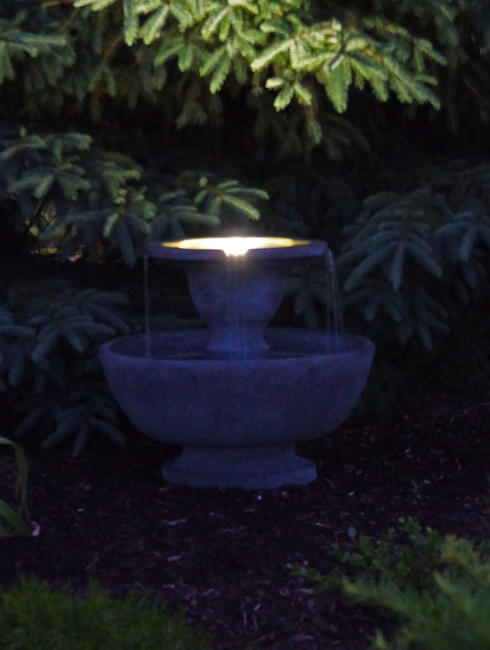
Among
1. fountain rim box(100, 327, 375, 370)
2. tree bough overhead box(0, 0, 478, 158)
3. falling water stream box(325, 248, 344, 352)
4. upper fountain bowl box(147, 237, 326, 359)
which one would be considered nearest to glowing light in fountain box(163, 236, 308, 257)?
upper fountain bowl box(147, 237, 326, 359)

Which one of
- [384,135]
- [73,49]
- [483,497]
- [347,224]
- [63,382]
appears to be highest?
[73,49]

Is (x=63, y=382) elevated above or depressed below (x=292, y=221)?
below

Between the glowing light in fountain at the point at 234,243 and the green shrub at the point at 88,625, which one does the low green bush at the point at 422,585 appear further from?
the glowing light in fountain at the point at 234,243

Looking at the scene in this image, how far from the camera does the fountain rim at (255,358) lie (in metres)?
4.68

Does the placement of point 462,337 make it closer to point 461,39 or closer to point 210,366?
point 461,39

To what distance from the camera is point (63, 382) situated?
5398 mm

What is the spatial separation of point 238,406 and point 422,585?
4.01 ft

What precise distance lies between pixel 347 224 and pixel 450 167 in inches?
27.4

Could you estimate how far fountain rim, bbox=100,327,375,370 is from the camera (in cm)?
468

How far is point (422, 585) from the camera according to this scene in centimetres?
383

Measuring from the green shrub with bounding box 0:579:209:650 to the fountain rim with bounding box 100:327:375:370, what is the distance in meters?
1.33

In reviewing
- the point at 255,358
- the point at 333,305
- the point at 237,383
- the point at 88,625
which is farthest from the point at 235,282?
the point at 88,625

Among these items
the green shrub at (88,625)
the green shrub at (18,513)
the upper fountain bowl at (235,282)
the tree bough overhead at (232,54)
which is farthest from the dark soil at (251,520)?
the tree bough overhead at (232,54)

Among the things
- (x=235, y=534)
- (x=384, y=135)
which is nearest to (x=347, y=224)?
(x=384, y=135)
